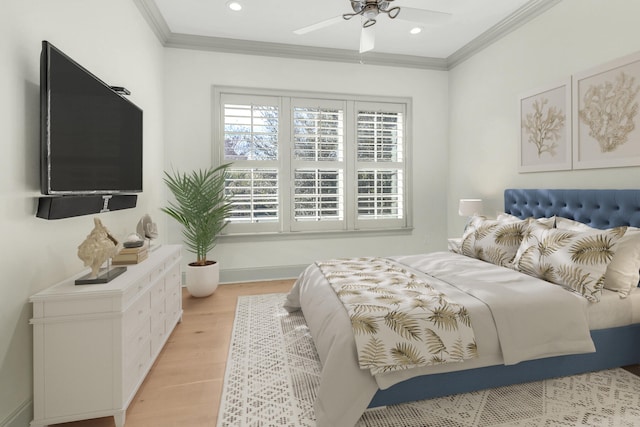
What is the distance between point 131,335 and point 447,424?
67.5 inches

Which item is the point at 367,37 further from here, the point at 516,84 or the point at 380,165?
the point at 380,165

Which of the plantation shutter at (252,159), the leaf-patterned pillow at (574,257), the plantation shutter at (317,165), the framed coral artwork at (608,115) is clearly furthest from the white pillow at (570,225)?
the plantation shutter at (252,159)

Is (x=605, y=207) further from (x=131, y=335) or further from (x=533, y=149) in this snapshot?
(x=131, y=335)

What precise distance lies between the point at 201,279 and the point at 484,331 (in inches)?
112

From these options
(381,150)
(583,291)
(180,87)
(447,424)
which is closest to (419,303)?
(447,424)

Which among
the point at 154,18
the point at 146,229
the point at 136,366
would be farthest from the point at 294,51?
the point at 136,366

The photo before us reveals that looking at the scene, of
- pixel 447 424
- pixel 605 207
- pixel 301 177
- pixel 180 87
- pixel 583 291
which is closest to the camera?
pixel 447 424

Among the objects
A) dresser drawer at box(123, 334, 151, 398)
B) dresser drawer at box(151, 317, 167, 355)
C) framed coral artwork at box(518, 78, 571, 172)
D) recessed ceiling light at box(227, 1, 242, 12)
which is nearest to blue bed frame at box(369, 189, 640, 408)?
framed coral artwork at box(518, 78, 571, 172)

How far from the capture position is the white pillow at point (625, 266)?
2.10 m

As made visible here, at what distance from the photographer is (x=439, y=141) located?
481 centimetres

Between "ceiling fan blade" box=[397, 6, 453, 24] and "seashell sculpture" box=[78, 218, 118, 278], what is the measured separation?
2547 millimetres

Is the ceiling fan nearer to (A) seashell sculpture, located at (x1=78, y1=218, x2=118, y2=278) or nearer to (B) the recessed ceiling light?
(B) the recessed ceiling light

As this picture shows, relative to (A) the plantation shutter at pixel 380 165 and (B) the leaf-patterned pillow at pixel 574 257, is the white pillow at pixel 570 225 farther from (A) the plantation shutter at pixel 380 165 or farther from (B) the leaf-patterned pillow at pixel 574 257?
(A) the plantation shutter at pixel 380 165

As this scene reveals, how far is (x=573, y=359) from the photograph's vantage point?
1993 mm
